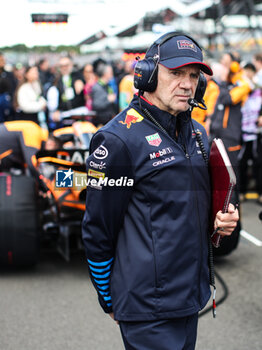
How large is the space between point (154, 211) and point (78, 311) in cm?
254

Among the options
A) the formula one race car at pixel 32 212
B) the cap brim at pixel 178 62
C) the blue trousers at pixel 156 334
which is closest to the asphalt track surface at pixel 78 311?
the formula one race car at pixel 32 212

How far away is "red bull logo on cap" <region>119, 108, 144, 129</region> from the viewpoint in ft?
6.78

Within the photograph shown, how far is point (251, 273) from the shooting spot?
5.15 meters

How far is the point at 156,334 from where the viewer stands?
2.03 m

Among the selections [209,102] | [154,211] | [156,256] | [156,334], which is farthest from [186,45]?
[209,102]

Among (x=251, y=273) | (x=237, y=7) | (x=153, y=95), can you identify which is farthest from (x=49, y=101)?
(x=237, y=7)

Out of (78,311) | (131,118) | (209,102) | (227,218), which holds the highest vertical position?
(131,118)

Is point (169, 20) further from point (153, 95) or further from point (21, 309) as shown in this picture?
point (153, 95)

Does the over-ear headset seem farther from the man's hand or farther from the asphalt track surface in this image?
the asphalt track surface

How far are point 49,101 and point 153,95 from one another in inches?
321

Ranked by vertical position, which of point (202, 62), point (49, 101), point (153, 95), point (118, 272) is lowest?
point (49, 101)

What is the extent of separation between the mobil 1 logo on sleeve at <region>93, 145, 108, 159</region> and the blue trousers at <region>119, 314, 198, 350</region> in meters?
0.66

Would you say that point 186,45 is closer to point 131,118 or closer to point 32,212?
point 131,118

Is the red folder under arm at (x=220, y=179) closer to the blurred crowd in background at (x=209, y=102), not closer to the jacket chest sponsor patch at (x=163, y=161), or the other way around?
the jacket chest sponsor patch at (x=163, y=161)
